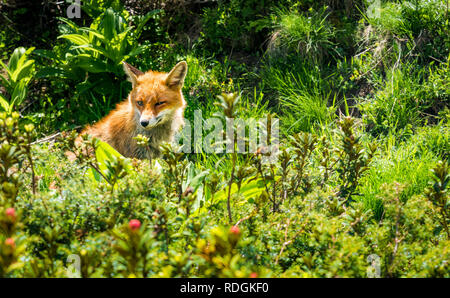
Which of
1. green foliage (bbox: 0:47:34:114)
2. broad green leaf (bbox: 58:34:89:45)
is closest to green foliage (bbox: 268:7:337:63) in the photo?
broad green leaf (bbox: 58:34:89:45)

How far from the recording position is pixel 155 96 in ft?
13.6

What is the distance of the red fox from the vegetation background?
15.8 inches

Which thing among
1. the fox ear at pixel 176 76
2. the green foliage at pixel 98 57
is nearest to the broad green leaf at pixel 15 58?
the green foliage at pixel 98 57

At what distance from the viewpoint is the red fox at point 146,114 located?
4.17m

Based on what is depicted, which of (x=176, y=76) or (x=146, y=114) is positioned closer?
(x=146, y=114)

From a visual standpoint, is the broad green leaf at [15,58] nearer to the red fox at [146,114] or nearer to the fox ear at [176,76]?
the red fox at [146,114]

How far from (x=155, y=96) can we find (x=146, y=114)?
0.22 meters

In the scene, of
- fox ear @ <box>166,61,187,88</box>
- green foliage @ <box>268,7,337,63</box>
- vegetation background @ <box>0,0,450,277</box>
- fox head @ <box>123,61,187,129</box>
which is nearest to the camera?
vegetation background @ <box>0,0,450,277</box>

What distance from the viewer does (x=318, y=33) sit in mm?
5055

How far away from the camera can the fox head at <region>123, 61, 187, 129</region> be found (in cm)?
411

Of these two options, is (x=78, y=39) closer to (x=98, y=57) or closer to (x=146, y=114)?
(x=98, y=57)

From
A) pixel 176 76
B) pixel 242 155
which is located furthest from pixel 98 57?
pixel 242 155

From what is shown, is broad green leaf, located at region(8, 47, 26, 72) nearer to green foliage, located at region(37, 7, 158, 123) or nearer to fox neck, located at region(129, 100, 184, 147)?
green foliage, located at region(37, 7, 158, 123)
